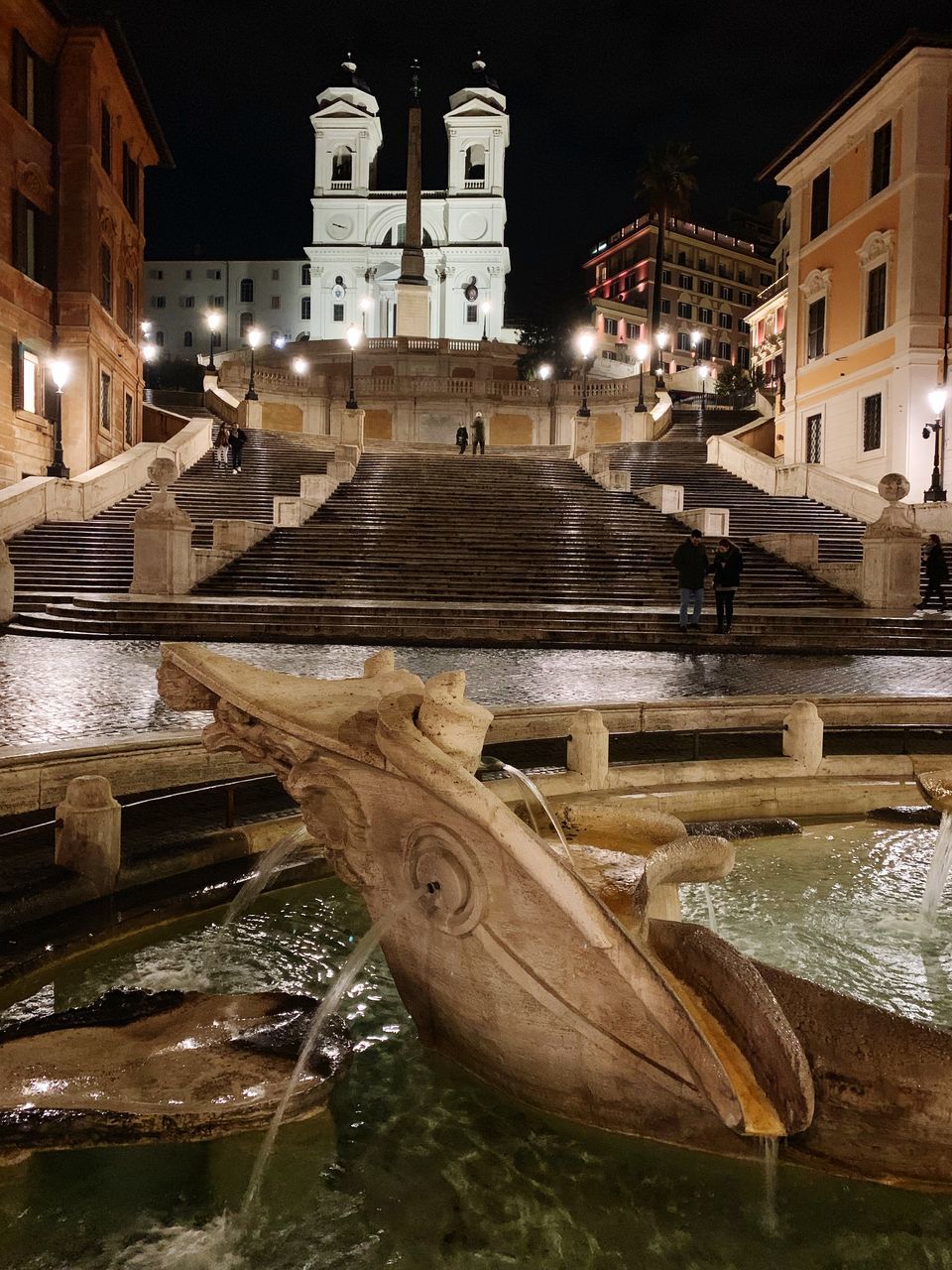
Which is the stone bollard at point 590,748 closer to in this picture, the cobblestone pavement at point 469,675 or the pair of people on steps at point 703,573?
the cobblestone pavement at point 469,675

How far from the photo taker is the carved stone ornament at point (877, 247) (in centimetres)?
2892

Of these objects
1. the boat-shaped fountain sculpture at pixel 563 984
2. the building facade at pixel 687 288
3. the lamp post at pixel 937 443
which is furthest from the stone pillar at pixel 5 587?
the building facade at pixel 687 288

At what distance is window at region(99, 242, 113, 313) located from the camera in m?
30.6

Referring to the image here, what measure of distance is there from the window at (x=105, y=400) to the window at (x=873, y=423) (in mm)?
24572

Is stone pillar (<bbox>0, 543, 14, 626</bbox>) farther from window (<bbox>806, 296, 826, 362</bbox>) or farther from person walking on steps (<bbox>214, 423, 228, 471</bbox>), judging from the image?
window (<bbox>806, 296, 826, 362</bbox>)

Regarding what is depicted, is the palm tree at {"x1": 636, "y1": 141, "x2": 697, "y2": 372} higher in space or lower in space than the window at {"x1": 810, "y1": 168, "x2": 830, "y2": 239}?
higher

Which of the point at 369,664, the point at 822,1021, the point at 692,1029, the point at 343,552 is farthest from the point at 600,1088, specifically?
the point at 343,552

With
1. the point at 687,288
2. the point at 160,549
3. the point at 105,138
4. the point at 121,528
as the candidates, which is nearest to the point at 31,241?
the point at 105,138

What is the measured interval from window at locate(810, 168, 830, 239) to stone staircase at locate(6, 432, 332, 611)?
19472mm

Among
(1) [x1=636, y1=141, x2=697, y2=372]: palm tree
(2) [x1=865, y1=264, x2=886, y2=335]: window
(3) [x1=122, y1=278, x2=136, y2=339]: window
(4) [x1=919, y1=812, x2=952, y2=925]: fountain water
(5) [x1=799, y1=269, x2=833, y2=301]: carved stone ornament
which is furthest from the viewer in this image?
(1) [x1=636, y1=141, x2=697, y2=372]: palm tree

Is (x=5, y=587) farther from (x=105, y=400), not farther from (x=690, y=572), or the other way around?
(x=105, y=400)

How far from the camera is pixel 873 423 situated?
29734mm

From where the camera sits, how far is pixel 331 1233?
252 centimetres

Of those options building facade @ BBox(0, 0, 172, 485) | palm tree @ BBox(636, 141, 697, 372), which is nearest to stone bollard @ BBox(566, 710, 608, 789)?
building facade @ BBox(0, 0, 172, 485)
